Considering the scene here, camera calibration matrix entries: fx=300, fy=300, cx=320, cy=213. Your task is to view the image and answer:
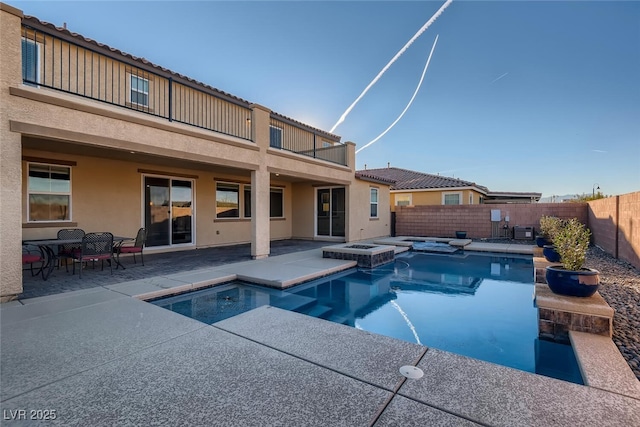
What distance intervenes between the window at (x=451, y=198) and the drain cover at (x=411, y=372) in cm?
1935

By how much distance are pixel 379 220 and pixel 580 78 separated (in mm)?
10444

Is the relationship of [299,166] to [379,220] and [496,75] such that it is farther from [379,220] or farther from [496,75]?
[496,75]

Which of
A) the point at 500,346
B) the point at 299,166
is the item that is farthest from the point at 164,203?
the point at 500,346

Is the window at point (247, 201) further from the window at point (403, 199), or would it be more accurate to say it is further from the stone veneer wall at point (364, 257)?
the window at point (403, 199)

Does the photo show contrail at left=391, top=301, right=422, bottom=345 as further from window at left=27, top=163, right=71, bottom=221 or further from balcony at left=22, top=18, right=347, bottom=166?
window at left=27, top=163, right=71, bottom=221

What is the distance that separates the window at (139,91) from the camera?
9664mm

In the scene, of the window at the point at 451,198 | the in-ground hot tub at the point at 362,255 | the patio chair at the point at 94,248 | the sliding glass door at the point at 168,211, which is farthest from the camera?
the window at the point at 451,198

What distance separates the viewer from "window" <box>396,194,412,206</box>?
22.4 m

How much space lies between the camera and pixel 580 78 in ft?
40.2

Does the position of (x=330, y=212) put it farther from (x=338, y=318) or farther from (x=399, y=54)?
(x=338, y=318)

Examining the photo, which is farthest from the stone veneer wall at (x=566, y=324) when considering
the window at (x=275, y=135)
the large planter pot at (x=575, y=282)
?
the window at (x=275, y=135)

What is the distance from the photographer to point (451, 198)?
20672 mm

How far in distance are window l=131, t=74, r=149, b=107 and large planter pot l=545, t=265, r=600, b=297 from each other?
37.8 ft

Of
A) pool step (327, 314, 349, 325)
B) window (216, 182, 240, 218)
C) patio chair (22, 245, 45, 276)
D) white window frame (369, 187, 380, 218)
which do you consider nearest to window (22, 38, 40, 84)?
patio chair (22, 245, 45, 276)
